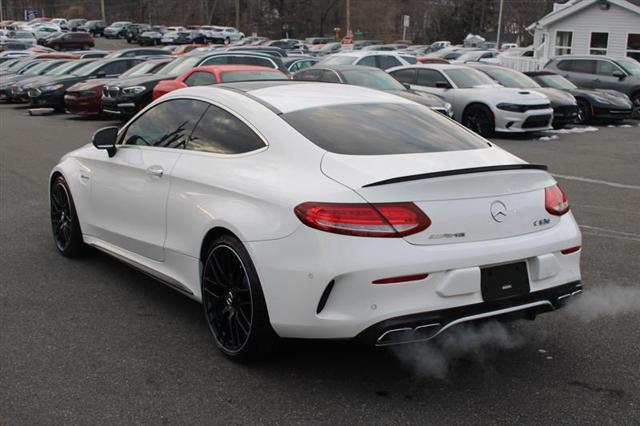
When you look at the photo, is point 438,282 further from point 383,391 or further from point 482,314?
point 383,391

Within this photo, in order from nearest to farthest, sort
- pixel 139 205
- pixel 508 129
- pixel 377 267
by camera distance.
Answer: pixel 377 267 → pixel 139 205 → pixel 508 129

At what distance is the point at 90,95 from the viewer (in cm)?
1956

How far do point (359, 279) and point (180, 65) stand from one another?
15936 mm

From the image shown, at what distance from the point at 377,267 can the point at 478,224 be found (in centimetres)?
60

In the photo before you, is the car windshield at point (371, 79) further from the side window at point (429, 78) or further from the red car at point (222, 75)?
the red car at point (222, 75)

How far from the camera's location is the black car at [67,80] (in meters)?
21.6

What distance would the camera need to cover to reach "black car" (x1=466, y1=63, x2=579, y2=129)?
1717cm

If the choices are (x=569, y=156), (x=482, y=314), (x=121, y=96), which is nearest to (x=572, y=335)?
(x=482, y=314)

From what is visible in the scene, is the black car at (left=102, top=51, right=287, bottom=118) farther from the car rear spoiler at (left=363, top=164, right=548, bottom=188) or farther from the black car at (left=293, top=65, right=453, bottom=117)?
the car rear spoiler at (left=363, top=164, right=548, bottom=188)

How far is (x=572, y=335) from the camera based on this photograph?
4578mm

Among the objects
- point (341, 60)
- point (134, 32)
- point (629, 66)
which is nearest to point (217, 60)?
point (341, 60)

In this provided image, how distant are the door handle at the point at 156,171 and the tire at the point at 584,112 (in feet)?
51.7

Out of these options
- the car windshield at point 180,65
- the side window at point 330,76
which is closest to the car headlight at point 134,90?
the car windshield at point 180,65

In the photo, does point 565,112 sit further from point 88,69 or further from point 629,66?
point 88,69
